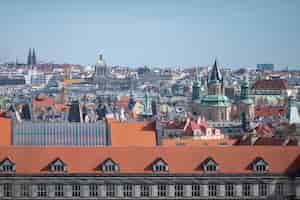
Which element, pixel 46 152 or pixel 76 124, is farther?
pixel 76 124

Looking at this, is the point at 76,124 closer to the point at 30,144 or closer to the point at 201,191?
the point at 30,144

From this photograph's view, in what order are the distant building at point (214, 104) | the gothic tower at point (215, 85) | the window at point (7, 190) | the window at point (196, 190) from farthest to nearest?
the gothic tower at point (215, 85) → the distant building at point (214, 104) → the window at point (196, 190) → the window at point (7, 190)

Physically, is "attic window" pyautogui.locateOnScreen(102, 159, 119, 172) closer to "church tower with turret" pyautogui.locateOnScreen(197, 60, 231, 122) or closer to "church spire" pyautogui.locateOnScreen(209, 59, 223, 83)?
"church tower with turret" pyautogui.locateOnScreen(197, 60, 231, 122)

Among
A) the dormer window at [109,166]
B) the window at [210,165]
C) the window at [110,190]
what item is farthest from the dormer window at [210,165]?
the window at [110,190]

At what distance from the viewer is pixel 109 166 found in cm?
4981

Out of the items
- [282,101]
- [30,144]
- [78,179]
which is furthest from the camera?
[282,101]

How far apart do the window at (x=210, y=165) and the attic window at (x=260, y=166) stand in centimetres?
216

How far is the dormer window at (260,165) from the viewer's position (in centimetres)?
5016

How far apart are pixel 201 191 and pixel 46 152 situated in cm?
884

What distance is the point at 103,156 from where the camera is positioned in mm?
50312

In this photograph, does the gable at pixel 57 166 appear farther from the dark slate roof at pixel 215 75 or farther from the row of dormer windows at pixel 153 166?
the dark slate roof at pixel 215 75

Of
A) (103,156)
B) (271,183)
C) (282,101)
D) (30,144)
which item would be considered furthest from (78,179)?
(282,101)

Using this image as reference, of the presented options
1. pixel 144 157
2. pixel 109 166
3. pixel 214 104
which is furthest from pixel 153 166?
pixel 214 104

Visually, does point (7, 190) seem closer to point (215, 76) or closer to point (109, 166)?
point (109, 166)
